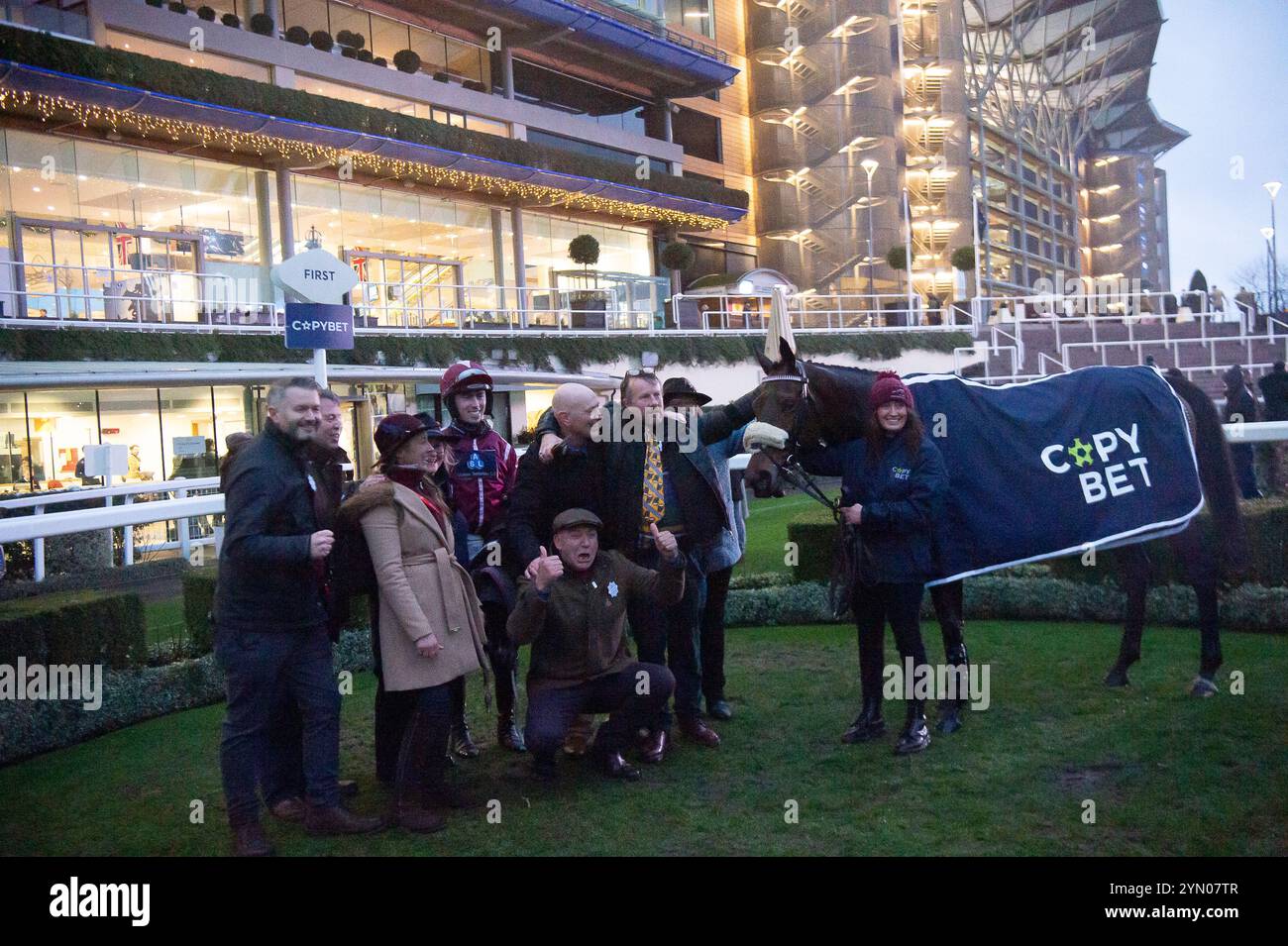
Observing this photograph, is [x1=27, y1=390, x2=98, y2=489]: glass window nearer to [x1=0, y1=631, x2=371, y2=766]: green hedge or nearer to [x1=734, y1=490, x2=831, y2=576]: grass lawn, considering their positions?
[x1=734, y1=490, x2=831, y2=576]: grass lawn

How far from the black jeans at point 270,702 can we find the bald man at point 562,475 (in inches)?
42.8

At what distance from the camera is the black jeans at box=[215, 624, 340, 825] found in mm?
4055

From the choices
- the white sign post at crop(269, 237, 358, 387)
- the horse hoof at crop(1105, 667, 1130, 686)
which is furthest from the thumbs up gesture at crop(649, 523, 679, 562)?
the white sign post at crop(269, 237, 358, 387)

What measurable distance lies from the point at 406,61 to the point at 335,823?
27461 mm

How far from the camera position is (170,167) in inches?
907

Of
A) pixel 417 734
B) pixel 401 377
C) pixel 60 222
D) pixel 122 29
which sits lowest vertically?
pixel 417 734

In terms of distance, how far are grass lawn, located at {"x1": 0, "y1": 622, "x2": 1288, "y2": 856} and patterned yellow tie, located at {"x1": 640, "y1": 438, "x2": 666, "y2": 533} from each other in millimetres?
1130

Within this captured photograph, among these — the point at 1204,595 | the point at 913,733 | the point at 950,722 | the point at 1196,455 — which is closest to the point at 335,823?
the point at 913,733

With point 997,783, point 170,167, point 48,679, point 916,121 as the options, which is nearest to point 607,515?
point 997,783

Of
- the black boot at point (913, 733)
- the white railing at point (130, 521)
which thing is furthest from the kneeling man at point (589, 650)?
the white railing at point (130, 521)

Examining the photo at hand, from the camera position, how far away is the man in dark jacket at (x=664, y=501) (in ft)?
16.5
